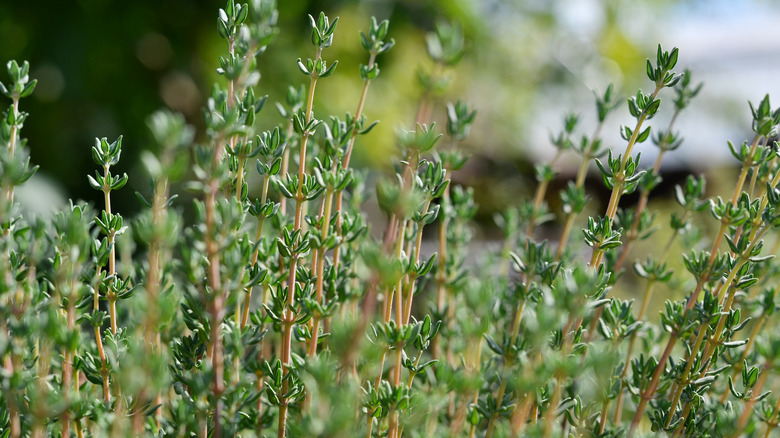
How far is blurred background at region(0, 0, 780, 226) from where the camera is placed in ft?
7.05

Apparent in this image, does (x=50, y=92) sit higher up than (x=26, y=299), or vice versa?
(x=50, y=92)

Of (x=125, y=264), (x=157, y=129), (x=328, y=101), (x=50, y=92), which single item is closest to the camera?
(x=157, y=129)

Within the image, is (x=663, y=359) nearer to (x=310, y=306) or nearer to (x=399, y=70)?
(x=310, y=306)

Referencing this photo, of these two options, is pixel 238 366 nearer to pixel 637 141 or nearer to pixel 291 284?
pixel 291 284

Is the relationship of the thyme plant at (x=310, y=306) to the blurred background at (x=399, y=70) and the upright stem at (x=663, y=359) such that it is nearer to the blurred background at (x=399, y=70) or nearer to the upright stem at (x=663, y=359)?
the upright stem at (x=663, y=359)

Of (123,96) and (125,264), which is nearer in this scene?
(125,264)

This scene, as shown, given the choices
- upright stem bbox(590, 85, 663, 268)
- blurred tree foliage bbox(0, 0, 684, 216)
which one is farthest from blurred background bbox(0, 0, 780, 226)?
upright stem bbox(590, 85, 663, 268)

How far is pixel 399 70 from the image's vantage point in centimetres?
320

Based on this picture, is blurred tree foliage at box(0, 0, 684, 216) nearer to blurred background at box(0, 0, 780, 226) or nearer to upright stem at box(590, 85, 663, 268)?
blurred background at box(0, 0, 780, 226)

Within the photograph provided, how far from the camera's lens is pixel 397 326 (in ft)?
1.36

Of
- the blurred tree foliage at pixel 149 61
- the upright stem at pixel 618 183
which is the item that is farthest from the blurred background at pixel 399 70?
the upright stem at pixel 618 183

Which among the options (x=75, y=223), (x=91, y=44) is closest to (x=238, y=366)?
(x=75, y=223)

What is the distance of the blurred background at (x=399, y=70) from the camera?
2.15m

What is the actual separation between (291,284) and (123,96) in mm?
2105
